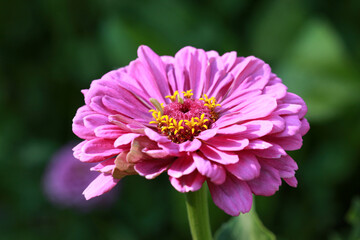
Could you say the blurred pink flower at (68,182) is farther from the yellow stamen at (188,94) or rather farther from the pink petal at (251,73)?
the pink petal at (251,73)

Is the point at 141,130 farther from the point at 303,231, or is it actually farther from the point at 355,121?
the point at 355,121

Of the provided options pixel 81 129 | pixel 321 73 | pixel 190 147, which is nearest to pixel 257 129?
pixel 190 147

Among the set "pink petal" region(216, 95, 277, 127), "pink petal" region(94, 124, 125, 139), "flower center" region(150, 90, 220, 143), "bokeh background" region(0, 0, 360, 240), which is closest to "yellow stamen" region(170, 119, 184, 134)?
"flower center" region(150, 90, 220, 143)

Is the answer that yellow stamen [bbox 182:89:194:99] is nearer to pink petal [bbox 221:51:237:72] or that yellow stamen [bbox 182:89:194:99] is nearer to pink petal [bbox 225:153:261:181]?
pink petal [bbox 221:51:237:72]

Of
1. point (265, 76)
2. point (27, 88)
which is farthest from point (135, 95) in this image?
point (27, 88)

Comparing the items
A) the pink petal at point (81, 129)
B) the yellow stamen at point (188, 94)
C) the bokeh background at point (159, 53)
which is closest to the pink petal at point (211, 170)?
the pink petal at point (81, 129)

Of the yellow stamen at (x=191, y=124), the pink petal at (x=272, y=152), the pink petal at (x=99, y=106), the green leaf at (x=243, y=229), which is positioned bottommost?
the green leaf at (x=243, y=229)

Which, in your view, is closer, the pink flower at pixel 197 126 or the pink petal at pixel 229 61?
the pink flower at pixel 197 126

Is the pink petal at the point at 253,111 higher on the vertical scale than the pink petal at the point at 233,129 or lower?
higher
